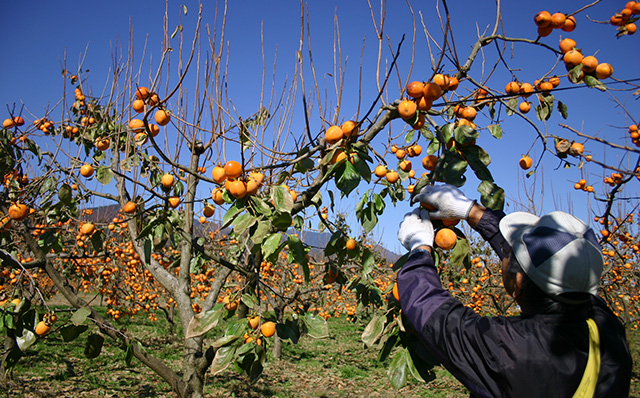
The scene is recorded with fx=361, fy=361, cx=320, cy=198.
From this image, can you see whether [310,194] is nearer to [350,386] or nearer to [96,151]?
[96,151]

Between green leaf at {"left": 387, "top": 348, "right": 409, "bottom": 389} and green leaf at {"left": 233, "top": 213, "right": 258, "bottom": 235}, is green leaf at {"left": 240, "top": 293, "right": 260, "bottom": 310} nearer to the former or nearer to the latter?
green leaf at {"left": 233, "top": 213, "right": 258, "bottom": 235}

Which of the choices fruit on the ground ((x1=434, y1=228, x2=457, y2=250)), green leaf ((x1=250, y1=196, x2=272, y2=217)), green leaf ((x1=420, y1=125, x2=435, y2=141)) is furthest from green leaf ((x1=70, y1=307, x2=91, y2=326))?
green leaf ((x1=420, y1=125, x2=435, y2=141))

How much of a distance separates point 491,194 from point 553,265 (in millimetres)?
365

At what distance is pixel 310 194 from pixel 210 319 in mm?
709

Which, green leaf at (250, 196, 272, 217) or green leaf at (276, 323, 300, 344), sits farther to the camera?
green leaf at (276, 323, 300, 344)

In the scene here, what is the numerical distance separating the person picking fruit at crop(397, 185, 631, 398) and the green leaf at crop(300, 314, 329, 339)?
61 cm

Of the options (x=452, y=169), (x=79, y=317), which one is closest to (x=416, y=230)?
(x=452, y=169)

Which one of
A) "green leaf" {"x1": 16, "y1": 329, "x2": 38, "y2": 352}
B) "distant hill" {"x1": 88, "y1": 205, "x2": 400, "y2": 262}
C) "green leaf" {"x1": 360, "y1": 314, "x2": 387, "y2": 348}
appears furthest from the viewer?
"distant hill" {"x1": 88, "y1": 205, "x2": 400, "y2": 262}

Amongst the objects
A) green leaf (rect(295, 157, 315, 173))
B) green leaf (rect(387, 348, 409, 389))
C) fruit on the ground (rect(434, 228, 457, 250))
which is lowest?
green leaf (rect(387, 348, 409, 389))

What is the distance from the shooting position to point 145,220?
2633 mm

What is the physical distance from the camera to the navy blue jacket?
0.96m

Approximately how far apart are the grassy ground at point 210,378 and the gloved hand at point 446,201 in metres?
4.70

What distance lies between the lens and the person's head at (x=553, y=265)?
100 centimetres

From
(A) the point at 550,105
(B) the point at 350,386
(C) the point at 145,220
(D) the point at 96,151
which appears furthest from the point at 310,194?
(B) the point at 350,386
